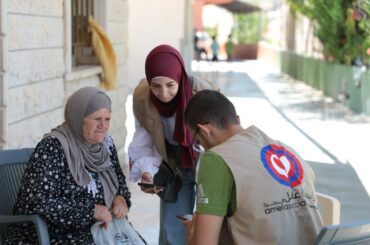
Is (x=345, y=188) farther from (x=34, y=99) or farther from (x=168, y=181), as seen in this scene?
(x=168, y=181)

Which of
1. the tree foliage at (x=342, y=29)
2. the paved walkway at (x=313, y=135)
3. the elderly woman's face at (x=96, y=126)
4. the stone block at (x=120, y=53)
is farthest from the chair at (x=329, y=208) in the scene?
the tree foliage at (x=342, y=29)

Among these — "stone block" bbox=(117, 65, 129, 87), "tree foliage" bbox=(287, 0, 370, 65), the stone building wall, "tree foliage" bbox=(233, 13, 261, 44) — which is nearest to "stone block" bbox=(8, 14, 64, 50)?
the stone building wall

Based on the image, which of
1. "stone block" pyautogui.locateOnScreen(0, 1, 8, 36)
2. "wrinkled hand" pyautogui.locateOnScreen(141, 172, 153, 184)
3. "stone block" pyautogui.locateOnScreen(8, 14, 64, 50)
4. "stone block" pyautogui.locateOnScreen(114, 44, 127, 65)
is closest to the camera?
"wrinkled hand" pyautogui.locateOnScreen(141, 172, 153, 184)

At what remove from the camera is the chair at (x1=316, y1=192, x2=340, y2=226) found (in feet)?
10.6

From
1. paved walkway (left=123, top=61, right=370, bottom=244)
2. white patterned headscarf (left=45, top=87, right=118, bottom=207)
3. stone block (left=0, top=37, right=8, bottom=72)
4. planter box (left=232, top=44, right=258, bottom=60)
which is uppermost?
stone block (left=0, top=37, right=8, bottom=72)

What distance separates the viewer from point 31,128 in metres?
4.98

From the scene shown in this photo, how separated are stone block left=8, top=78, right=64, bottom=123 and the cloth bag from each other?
5.17 ft

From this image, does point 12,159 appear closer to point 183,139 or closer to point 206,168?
point 183,139

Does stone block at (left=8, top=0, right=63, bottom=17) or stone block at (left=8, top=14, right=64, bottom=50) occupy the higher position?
stone block at (left=8, top=0, right=63, bottom=17)

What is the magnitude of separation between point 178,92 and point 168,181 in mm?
435

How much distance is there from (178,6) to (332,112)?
6064 mm

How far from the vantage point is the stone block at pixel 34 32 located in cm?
457

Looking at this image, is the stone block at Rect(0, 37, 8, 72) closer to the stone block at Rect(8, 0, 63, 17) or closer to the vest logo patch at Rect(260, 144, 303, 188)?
the stone block at Rect(8, 0, 63, 17)

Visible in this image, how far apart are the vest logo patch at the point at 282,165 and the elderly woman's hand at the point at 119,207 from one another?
3.52 feet
